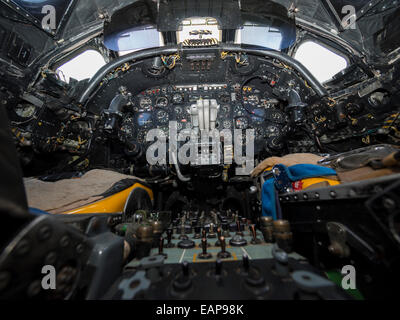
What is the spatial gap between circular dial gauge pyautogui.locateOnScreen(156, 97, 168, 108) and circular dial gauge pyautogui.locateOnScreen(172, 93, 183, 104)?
278 millimetres

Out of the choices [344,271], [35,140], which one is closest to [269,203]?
[344,271]

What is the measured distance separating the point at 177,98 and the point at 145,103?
3.34 ft

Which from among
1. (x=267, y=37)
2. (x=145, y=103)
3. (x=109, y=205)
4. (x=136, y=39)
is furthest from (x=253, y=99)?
(x=109, y=205)

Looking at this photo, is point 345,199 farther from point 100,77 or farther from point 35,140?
point 100,77

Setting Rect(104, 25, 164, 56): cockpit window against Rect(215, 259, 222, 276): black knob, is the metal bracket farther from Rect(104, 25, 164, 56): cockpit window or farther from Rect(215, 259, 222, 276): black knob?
Rect(104, 25, 164, 56): cockpit window

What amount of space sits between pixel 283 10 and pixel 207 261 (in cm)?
579

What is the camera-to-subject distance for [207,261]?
1012 mm

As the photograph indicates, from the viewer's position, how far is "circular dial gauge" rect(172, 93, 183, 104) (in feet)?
14.6

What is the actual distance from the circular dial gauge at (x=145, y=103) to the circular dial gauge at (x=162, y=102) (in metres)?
0.26

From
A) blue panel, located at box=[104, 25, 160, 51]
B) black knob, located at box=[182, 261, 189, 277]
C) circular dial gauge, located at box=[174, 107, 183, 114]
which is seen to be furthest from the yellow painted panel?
blue panel, located at box=[104, 25, 160, 51]

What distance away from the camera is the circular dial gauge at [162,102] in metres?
4.51

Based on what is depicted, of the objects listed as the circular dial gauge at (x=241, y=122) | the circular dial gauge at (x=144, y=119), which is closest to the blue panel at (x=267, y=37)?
the circular dial gauge at (x=241, y=122)

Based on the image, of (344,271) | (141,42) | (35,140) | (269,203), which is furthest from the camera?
(141,42)

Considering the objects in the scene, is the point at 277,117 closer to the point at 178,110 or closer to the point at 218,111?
the point at 218,111
